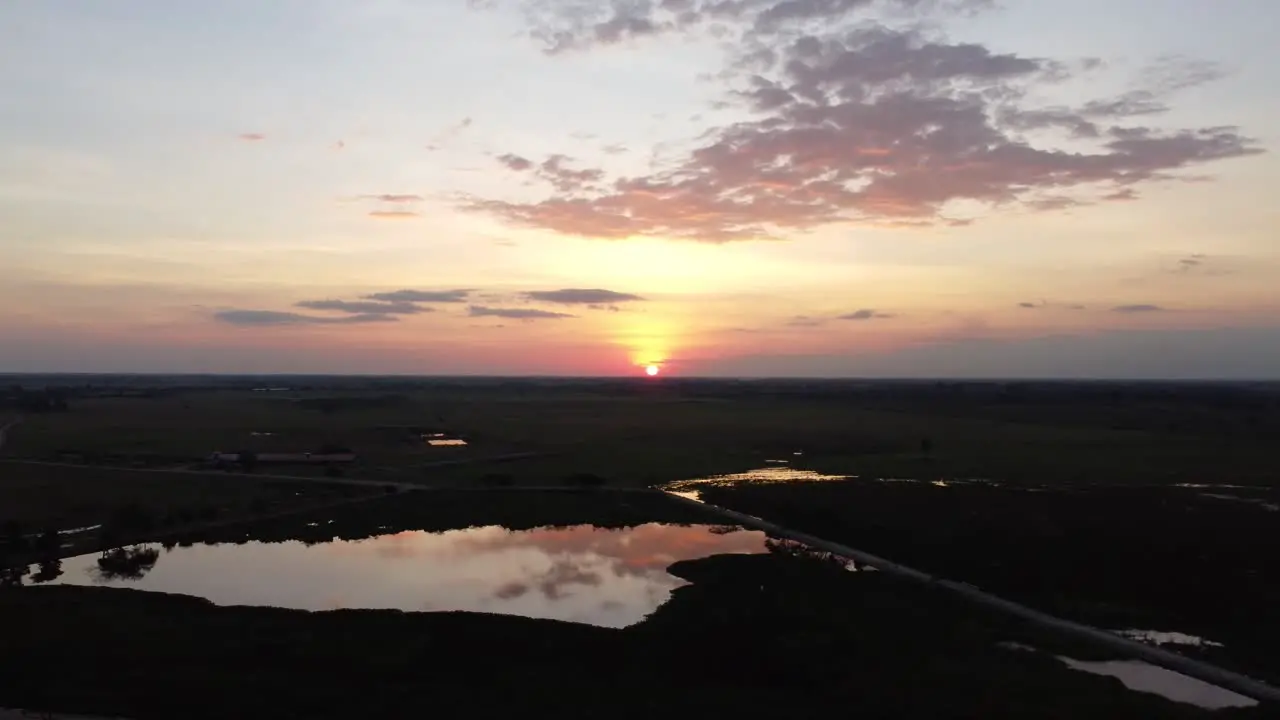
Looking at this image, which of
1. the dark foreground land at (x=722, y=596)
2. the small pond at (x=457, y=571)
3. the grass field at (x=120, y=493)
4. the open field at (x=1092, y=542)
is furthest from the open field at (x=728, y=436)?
the small pond at (x=457, y=571)

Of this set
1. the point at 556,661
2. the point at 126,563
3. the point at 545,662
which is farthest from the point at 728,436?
the point at 545,662

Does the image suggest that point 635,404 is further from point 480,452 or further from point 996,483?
point 996,483

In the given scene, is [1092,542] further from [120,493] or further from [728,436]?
[728,436]

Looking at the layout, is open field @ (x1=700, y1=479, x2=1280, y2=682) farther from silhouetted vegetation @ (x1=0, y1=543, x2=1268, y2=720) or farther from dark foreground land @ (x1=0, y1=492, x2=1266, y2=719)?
silhouetted vegetation @ (x1=0, y1=543, x2=1268, y2=720)

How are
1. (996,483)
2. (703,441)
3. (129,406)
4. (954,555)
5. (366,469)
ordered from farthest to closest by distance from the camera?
(129,406) < (703,441) < (366,469) < (996,483) < (954,555)

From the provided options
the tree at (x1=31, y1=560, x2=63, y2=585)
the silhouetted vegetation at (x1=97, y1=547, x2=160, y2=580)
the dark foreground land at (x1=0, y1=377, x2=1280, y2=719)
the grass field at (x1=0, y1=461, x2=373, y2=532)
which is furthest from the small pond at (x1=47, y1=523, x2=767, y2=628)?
the grass field at (x1=0, y1=461, x2=373, y2=532)

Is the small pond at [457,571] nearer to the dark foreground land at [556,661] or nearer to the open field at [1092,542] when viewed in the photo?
the dark foreground land at [556,661]

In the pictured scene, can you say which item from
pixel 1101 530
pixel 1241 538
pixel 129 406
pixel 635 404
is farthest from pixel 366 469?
pixel 635 404
